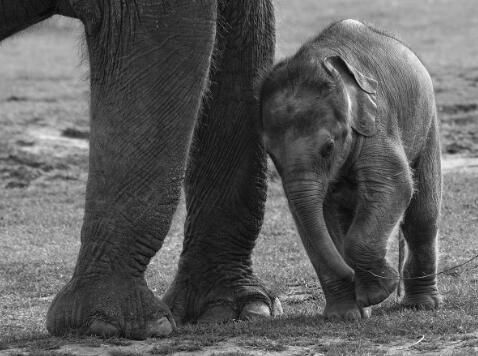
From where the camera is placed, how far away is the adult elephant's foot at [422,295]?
667 cm

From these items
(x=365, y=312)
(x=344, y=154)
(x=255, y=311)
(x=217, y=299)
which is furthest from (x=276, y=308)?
(x=344, y=154)

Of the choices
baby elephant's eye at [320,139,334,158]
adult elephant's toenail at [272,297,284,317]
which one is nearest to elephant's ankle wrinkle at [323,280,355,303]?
baby elephant's eye at [320,139,334,158]

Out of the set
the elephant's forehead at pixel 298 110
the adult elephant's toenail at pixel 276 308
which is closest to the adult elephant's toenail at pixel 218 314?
the adult elephant's toenail at pixel 276 308

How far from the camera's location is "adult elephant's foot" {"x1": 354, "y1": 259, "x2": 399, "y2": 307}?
6.02 meters

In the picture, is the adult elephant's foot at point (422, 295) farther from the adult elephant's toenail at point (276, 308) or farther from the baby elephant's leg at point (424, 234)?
the adult elephant's toenail at point (276, 308)

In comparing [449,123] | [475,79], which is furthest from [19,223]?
[475,79]

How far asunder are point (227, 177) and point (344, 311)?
109 cm

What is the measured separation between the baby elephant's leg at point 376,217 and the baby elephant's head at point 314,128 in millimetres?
91

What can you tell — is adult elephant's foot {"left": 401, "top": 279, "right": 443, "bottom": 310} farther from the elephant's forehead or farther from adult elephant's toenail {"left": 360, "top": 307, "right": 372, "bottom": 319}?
the elephant's forehead

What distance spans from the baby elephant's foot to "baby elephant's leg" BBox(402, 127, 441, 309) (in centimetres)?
54

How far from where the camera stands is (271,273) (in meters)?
8.12

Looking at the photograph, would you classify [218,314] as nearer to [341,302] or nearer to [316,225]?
[341,302]

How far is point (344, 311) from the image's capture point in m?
6.17

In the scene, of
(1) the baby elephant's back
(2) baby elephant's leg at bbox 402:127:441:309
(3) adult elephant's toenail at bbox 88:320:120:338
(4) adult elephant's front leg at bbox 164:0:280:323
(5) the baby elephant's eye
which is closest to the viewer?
(3) adult elephant's toenail at bbox 88:320:120:338
